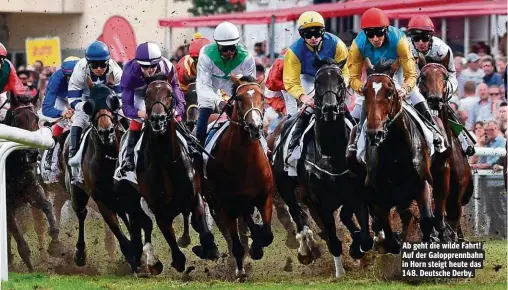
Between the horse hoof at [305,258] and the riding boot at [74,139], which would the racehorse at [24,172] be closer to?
the riding boot at [74,139]

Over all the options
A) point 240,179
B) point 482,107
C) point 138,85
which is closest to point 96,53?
point 138,85

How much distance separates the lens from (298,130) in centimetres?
1329

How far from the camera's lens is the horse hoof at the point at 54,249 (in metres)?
15.1

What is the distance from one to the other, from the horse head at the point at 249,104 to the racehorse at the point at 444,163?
1.67 metres

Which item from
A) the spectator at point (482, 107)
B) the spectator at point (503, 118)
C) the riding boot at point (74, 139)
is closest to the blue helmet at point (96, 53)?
the riding boot at point (74, 139)

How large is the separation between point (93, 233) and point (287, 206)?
10.4 feet

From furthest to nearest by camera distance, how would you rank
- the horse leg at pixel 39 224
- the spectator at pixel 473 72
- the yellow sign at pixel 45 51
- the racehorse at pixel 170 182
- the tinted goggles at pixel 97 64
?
1. the yellow sign at pixel 45 51
2. the spectator at pixel 473 72
3. the horse leg at pixel 39 224
4. the tinted goggles at pixel 97 64
5. the racehorse at pixel 170 182

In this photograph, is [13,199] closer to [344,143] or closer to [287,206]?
[287,206]

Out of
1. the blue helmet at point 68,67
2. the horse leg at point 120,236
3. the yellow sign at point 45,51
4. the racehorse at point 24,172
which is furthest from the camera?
the yellow sign at point 45,51

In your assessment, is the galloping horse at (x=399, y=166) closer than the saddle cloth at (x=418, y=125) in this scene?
Yes

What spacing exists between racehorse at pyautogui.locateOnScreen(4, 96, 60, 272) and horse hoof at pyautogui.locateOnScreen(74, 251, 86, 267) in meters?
0.86

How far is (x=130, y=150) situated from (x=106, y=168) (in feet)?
2.63

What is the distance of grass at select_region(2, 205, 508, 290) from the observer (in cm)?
1185

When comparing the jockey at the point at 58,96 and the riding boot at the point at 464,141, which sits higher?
the jockey at the point at 58,96
